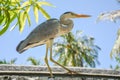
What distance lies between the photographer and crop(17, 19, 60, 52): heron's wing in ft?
9.90

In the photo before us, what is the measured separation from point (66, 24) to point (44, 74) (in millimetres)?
495

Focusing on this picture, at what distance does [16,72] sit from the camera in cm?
302

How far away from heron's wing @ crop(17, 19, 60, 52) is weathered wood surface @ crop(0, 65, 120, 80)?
0.87ft

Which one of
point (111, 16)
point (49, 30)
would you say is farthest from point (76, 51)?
point (49, 30)

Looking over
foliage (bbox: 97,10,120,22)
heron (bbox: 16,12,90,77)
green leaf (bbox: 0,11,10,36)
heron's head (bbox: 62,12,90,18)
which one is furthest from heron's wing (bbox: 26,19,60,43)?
→ foliage (bbox: 97,10,120,22)

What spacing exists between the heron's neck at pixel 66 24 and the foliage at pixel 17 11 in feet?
0.58

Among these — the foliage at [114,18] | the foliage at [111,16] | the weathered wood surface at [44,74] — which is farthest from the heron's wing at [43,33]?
the foliage at [111,16]

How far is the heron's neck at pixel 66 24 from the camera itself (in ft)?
9.85

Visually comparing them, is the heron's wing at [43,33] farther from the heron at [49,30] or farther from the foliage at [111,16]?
the foliage at [111,16]

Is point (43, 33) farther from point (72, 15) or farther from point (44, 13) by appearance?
point (72, 15)

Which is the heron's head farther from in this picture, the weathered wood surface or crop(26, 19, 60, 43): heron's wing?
the weathered wood surface

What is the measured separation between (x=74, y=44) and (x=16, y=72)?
878 inches

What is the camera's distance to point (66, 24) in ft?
9.91

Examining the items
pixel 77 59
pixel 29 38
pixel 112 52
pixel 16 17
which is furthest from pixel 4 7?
pixel 77 59
